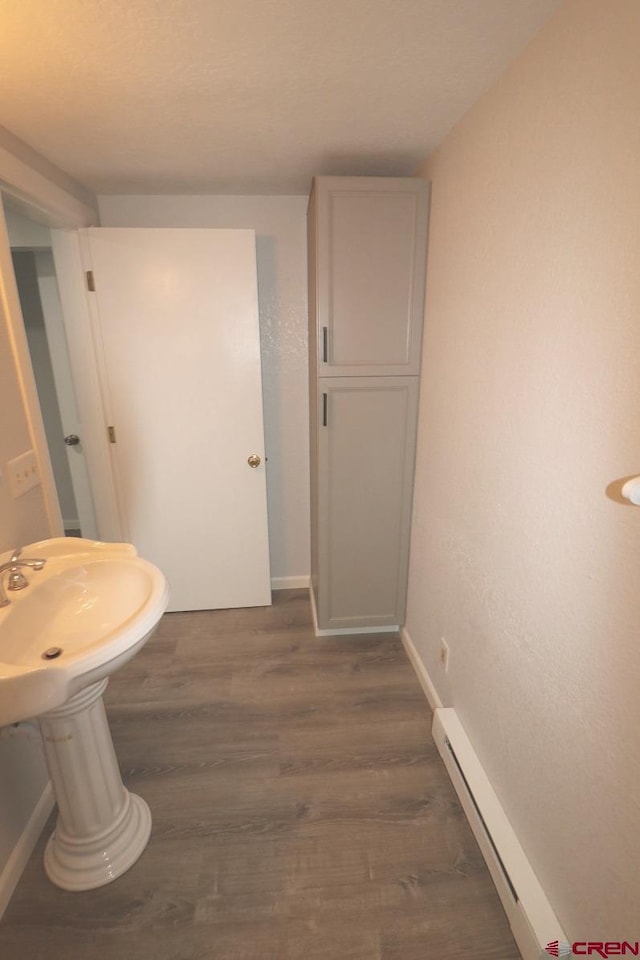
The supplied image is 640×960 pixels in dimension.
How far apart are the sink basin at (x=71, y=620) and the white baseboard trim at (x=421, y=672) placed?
1.22m

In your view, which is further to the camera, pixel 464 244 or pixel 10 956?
pixel 464 244

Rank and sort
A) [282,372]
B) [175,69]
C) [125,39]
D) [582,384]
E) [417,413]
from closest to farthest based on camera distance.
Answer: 1. [582,384]
2. [125,39]
3. [175,69]
4. [417,413]
5. [282,372]

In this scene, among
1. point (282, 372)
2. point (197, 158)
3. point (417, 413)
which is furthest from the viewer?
point (282, 372)

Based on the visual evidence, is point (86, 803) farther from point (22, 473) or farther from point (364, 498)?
point (364, 498)

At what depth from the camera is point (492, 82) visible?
119cm

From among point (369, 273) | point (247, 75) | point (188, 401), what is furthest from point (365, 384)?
point (247, 75)

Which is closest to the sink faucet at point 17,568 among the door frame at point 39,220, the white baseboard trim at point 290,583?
the door frame at point 39,220

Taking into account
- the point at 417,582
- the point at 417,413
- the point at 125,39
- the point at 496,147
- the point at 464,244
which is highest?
the point at 125,39

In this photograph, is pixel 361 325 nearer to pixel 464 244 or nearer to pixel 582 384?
pixel 464 244

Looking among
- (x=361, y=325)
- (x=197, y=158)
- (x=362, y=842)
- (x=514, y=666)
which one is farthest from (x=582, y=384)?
(x=197, y=158)

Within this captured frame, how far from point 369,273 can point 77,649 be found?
164 cm

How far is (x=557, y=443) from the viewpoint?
97 cm

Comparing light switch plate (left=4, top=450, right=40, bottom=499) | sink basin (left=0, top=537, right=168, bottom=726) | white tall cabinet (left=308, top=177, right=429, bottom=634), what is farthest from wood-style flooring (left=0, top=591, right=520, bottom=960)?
light switch plate (left=4, top=450, right=40, bottom=499)

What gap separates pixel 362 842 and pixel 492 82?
2.25 m
